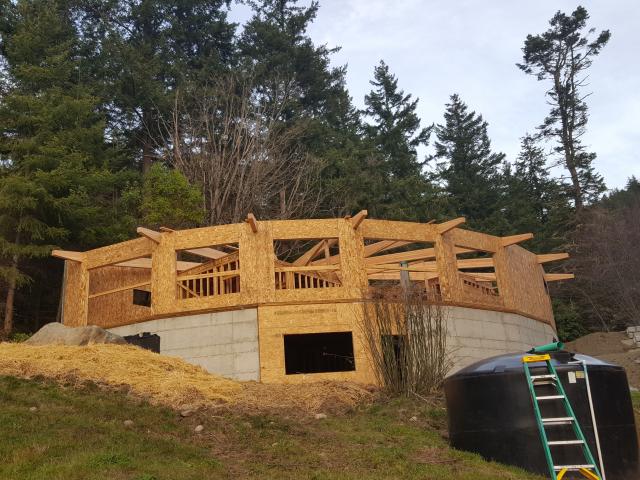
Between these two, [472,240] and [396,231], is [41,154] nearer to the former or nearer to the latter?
[396,231]

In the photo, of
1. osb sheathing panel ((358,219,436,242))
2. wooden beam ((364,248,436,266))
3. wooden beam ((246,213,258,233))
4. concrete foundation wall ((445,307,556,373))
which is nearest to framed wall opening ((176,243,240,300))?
wooden beam ((246,213,258,233))

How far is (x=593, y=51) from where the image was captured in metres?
34.7

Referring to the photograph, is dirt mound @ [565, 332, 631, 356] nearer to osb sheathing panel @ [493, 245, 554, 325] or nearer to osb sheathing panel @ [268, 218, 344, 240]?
osb sheathing panel @ [493, 245, 554, 325]

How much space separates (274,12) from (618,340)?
79.8 ft

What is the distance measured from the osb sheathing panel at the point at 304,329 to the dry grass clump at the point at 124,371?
4.75ft

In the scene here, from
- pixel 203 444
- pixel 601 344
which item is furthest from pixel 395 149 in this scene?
pixel 203 444

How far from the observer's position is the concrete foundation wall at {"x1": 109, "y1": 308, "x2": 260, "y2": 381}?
46.0ft

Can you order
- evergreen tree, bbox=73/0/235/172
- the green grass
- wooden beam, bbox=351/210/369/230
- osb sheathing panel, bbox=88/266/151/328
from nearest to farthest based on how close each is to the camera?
the green grass, wooden beam, bbox=351/210/369/230, osb sheathing panel, bbox=88/266/151/328, evergreen tree, bbox=73/0/235/172

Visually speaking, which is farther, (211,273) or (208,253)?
(208,253)

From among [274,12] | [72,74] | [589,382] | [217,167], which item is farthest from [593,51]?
[589,382]

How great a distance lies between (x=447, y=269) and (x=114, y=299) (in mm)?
8911

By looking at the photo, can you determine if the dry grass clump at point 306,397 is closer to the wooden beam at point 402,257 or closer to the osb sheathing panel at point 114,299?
the osb sheathing panel at point 114,299

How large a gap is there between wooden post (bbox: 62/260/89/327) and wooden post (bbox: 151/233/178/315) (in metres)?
2.49

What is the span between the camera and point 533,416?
774cm
